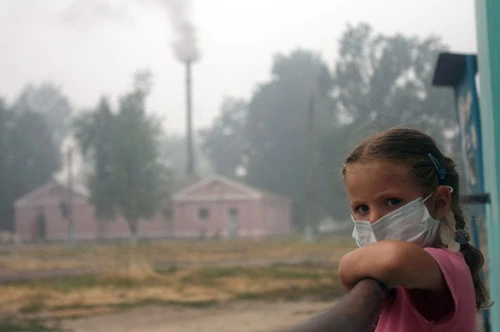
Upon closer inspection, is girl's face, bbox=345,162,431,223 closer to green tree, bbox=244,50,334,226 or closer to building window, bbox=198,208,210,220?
building window, bbox=198,208,210,220

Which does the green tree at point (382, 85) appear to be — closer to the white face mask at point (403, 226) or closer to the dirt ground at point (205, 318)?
the dirt ground at point (205, 318)

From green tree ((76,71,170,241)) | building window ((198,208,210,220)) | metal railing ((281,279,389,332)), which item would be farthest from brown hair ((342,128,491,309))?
building window ((198,208,210,220))

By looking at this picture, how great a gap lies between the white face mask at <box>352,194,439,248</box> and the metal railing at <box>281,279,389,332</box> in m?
0.23

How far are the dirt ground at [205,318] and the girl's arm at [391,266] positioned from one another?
768 centimetres

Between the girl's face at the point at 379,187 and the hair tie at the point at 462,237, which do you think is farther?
the hair tie at the point at 462,237

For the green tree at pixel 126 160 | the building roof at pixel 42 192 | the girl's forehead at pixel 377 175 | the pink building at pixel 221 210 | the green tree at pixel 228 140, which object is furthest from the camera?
the green tree at pixel 228 140

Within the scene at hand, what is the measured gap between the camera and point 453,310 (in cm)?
91

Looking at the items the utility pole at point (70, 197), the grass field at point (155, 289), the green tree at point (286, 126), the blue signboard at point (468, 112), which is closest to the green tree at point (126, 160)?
the utility pole at point (70, 197)

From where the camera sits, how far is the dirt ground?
913cm

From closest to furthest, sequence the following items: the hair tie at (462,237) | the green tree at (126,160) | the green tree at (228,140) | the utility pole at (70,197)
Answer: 1. the hair tie at (462,237)
2. the utility pole at (70,197)
3. the green tree at (126,160)
4. the green tree at (228,140)

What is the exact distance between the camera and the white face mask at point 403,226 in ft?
3.41

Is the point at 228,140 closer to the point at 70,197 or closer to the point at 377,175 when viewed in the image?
A: the point at 70,197

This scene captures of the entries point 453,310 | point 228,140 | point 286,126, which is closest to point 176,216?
point 286,126

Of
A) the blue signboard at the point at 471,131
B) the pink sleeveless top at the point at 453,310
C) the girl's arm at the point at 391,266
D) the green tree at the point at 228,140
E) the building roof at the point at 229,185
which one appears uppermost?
the green tree at the point at 228,140
